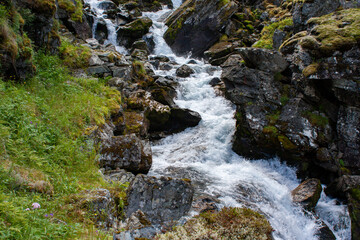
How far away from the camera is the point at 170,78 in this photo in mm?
18375

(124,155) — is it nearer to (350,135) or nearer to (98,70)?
(98,70)

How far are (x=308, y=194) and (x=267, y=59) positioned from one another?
23.9 feet

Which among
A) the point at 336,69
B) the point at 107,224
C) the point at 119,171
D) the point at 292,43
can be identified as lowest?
the point at 119,171

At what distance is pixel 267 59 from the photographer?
40.0ft

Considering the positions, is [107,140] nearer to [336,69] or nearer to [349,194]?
[349,194]

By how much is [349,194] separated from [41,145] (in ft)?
34.7

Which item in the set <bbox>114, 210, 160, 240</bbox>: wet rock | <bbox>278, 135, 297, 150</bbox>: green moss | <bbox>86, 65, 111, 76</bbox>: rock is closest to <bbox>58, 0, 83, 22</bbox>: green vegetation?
<bbox>86, 65, 111, 76</bbox>: rock

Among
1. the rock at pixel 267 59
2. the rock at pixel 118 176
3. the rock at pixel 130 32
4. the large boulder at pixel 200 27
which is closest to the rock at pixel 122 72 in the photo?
the rock at pixel 267 59

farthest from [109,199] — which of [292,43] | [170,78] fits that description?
[170,78]

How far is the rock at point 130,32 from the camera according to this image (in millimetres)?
27312

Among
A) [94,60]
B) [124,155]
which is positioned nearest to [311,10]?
[94,60]

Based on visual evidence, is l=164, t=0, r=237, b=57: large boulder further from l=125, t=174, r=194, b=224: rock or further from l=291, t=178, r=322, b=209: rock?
l=125, t=174, r=194, b=224: rock

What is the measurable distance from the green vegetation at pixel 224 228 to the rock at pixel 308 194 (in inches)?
208

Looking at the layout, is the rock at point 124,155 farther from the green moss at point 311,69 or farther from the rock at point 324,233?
the green moss at point 311,69
